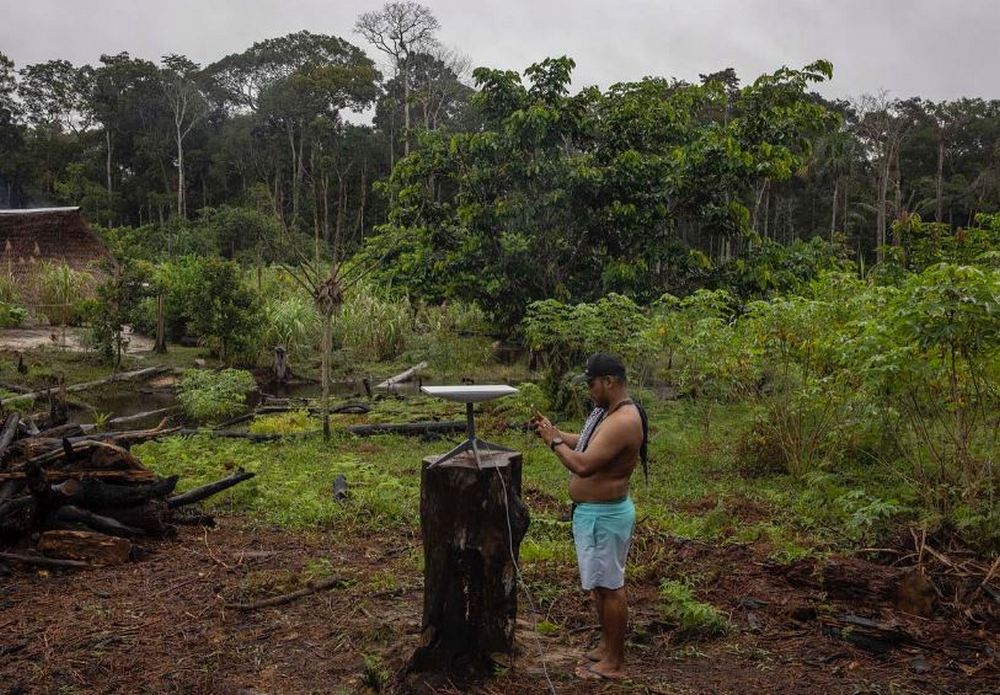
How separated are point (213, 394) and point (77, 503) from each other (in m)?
7.78

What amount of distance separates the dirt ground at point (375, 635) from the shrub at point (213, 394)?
7.80 m

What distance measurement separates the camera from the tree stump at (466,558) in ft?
12.1

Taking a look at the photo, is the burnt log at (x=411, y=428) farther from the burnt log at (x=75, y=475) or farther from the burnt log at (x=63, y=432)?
the burnt log at (x=75, y=475)

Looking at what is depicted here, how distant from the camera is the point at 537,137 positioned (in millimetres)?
12961

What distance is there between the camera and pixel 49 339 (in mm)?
18359

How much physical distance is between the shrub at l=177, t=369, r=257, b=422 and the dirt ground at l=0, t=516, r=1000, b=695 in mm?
7803

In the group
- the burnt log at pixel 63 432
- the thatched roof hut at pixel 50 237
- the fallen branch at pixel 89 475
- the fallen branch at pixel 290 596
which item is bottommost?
the fallen branch at pixel 290 596

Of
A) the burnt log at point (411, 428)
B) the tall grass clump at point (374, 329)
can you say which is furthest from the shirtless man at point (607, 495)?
the tall grass clump at point (374, 329)

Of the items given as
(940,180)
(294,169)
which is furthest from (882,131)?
(294,169)

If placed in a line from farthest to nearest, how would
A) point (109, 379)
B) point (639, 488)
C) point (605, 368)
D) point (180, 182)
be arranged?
1. point (180, 182)
2. point (109, 379)
3. point (639, 488)
4. point (605, 368)

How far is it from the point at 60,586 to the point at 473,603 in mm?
2876

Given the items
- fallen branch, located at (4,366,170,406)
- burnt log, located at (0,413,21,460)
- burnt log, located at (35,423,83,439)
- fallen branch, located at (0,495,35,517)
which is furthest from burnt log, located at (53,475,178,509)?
fallen branch, located at (4,366,170,406)

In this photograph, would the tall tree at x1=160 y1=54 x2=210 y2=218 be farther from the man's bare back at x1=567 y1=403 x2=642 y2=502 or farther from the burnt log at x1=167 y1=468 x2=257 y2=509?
the man's bare back at x1=567 y1=403 x2=642 y2=502

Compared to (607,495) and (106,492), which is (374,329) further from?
(607,495)
